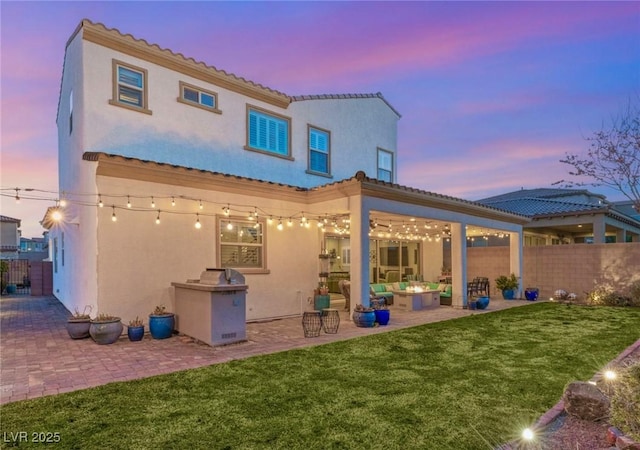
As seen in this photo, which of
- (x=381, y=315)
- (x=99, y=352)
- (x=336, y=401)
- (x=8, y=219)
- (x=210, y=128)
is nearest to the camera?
(x=336, y=401)

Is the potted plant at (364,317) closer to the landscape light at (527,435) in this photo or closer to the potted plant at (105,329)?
the potted plant at (105,329)

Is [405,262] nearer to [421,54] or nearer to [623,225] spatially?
[421,54]

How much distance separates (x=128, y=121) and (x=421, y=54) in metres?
8.78

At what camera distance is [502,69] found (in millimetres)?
11727

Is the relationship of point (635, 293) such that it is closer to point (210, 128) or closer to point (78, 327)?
point (210, 128)

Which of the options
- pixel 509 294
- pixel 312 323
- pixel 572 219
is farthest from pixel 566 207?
pixel 312 323

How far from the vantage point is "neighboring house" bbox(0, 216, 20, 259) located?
25.2 m

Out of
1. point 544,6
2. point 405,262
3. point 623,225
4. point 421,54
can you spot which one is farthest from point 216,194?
point 623,225

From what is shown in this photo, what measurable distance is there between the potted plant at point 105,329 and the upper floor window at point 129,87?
202 inches

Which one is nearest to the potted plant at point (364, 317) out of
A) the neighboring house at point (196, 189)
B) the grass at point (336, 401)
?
the neighboring house at point (196, 189)

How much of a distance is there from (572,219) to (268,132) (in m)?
15.5

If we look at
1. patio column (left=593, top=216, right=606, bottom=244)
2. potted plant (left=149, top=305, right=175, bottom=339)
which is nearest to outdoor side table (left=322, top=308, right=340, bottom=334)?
potted plant (left=149, top=305, right=175, bottom=339)

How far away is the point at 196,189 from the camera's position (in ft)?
30.7

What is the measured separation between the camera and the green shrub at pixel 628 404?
329 cm
